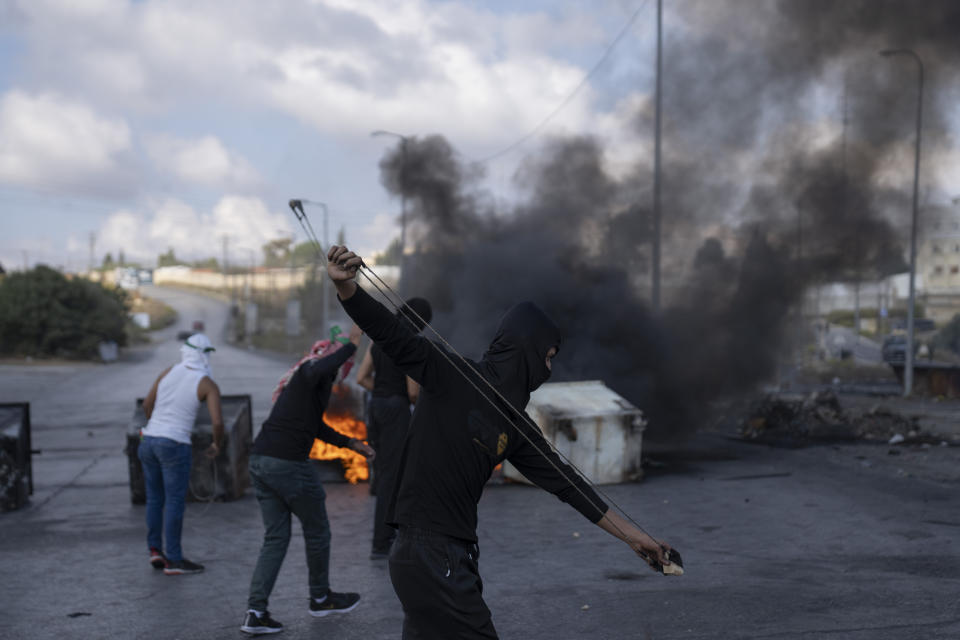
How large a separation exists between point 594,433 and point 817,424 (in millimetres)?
6107

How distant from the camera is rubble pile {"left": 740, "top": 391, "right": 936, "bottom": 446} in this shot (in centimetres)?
1290

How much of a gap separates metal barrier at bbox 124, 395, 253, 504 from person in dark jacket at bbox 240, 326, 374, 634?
12.3 feet

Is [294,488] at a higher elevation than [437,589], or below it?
below

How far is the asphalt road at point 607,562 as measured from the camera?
482 cm

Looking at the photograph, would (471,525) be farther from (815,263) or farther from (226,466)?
(815,263)

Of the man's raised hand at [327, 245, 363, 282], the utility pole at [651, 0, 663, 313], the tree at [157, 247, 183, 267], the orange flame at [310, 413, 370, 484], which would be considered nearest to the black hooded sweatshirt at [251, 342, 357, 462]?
the man's raised hand at [327, 245, 363, 282]

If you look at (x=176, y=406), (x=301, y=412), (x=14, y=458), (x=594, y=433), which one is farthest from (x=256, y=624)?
(x=594, y=433)

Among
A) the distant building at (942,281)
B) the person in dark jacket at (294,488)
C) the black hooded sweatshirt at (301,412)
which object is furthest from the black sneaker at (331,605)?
the distant building at (942,281)

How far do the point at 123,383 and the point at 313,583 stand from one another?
25.6m

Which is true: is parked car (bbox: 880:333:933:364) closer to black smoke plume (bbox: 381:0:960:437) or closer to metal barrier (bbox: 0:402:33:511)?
black smoke plume (bbox: 381:0:960:437)

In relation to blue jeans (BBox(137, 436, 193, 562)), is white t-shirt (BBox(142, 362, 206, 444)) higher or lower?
higher

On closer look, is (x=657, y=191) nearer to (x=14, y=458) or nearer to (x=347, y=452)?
(x=347, y=452)

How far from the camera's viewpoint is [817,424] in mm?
13867

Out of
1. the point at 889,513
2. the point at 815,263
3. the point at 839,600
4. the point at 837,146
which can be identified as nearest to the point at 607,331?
the point at 815,263
